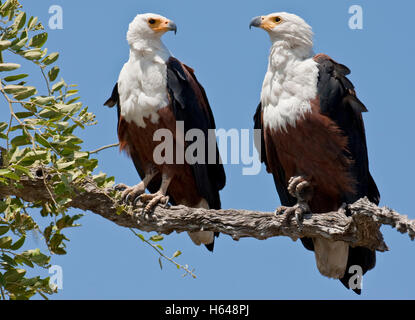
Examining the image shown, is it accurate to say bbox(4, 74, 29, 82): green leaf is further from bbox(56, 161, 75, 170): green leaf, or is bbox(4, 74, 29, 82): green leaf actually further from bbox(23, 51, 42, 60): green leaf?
bbox(56, 161, 75, 170): green leaf

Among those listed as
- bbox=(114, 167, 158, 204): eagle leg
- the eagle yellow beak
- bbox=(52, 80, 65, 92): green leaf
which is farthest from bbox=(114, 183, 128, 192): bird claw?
bbox=(52, 80, 65, 92): green leaf

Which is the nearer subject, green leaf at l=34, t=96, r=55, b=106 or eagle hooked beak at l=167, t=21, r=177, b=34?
green leaf at l=34, t=96, r=55, b=106

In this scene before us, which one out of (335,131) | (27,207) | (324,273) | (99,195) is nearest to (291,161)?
(335,131)

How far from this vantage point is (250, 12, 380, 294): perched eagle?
24.0 ft

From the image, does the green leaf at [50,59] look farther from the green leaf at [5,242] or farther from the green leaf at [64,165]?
the green leaf at [5,242]

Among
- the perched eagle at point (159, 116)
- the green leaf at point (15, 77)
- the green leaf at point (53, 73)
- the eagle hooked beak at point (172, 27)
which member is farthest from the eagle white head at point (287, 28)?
A: the green leaf at point (15, 77)

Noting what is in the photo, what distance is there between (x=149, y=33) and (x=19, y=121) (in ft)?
7.78

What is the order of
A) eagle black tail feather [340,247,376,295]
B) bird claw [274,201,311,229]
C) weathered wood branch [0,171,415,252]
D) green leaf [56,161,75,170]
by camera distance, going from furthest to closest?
eagle black tail feather [340,247,376,295], bird claw [274,201,311,229], weathered wood branch [0,171,415,252], green leaf [56,161,75,170]

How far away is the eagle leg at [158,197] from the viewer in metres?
7.38

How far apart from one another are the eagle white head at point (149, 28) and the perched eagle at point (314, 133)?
881 mm

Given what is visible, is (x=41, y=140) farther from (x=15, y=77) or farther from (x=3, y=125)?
(x=15, y=77)

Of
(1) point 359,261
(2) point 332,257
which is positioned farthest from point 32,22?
(1) point 359,261

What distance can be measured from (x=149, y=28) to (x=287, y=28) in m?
1.16

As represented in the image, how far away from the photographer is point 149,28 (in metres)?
7.86
